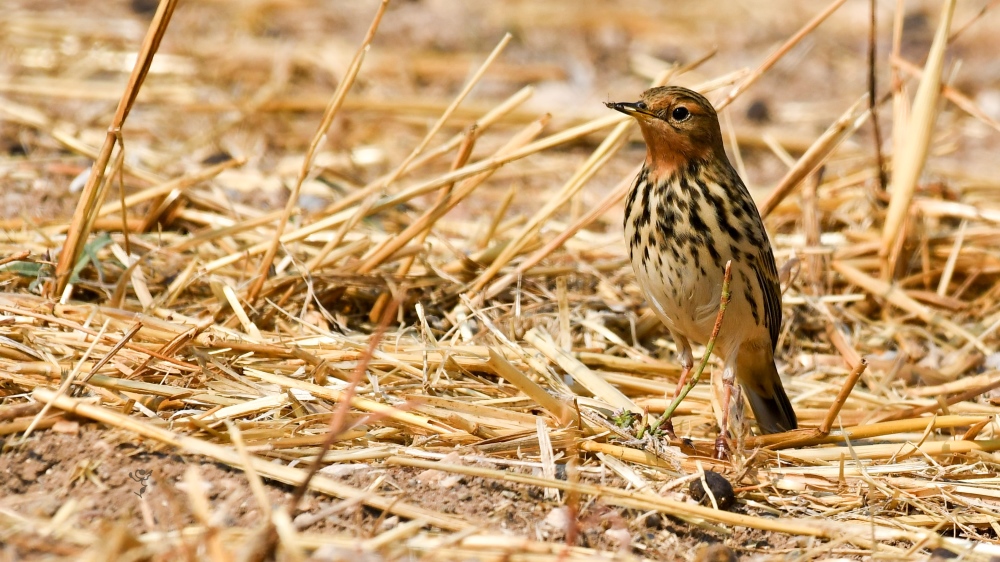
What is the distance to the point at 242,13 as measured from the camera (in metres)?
9.59

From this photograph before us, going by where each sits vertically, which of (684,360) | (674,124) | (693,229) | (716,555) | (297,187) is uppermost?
(674,124)

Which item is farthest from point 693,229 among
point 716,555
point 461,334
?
point 716,555

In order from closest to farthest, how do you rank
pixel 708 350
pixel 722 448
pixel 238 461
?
pixel 238 461, pixel 708 350, pixel 722 448

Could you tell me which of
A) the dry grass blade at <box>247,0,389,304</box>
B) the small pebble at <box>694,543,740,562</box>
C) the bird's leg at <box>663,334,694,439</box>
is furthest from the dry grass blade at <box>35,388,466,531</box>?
the bird's leg at <box>663,334,694,439</box>

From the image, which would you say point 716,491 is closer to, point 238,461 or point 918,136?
point 238,461

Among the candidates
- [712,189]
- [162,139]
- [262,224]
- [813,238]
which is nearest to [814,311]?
[813,238]

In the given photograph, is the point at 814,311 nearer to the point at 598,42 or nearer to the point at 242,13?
the point at 598,42

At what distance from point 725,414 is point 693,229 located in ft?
2.46

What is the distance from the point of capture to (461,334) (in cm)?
507

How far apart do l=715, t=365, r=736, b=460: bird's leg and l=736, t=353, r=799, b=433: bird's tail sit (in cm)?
29

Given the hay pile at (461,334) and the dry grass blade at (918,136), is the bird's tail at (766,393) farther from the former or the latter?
the dry grass blade at (918,136)

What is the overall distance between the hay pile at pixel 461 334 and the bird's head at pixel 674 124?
688 mm

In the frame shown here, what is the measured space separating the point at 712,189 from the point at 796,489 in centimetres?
120

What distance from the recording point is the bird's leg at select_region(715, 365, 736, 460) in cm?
424
